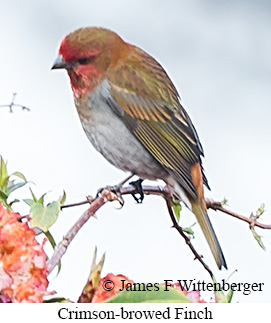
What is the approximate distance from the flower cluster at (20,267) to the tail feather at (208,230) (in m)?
0.32

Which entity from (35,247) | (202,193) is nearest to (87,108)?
(202,193)

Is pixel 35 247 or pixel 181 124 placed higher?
pixel 181 124

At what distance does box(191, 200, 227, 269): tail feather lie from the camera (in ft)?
2.23

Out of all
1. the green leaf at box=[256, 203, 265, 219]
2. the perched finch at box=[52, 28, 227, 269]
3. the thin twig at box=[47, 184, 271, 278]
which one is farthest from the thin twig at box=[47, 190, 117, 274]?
the perched finch at box=[52, 28, 227, 269]

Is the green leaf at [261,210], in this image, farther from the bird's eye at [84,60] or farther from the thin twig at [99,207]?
the bird's eye at [84,60]

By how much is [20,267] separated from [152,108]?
1.68 feet

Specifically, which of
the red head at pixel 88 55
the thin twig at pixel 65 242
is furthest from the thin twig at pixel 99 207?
the red head at pixel 88 55

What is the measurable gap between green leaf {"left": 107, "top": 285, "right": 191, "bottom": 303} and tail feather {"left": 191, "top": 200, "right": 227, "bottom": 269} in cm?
23

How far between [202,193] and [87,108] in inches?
7.9

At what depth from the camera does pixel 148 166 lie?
82 cm

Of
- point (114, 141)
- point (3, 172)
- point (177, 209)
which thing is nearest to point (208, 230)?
point (177, 209)

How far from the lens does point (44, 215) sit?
18.2 inches
